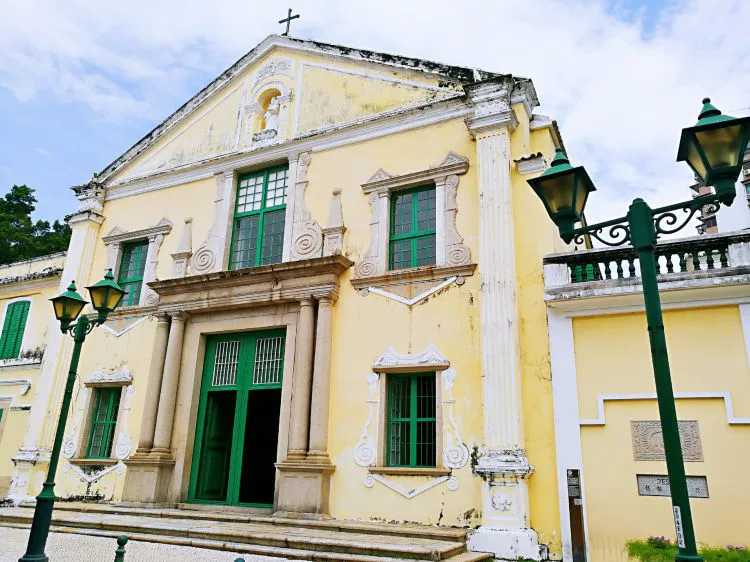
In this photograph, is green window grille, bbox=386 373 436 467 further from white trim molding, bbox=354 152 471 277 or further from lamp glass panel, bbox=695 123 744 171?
lamp glass panel, bbox=695 123 744 171

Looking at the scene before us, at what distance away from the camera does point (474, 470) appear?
27.6 feet

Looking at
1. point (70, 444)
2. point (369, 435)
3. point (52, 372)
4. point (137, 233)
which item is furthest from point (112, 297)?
point (52, 372)

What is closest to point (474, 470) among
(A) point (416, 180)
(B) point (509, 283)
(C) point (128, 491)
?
(B) point (509, 283)

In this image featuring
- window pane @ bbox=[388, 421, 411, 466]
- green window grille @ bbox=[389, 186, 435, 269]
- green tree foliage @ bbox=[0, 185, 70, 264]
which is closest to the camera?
window pane @ bbox=[388, 421, 411, 466]

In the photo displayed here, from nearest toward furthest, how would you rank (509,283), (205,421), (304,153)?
1. (509,283)
2. (205,421)
3. (304,153)

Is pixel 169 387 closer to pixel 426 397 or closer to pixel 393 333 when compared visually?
pixel 393 333

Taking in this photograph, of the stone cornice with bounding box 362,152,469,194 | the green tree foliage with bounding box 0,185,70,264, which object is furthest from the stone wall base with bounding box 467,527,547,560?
the green tree foliage with bounding box 0,185,70,264

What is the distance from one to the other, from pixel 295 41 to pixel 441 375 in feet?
26.2

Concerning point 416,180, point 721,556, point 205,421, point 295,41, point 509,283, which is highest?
point 295,41

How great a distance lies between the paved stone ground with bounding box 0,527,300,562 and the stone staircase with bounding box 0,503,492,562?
0.84 feet

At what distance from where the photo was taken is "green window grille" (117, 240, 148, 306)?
12.9 metres

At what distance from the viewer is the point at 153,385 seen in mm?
11266

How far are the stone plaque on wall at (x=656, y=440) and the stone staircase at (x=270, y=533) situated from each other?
2.33 metres

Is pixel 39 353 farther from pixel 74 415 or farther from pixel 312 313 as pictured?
pixel 312 313
